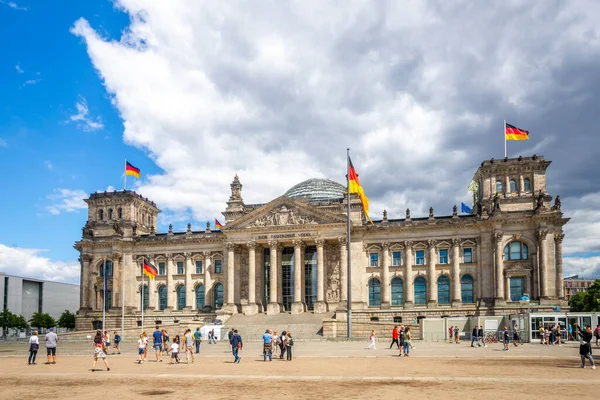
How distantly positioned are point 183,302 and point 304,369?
202ft

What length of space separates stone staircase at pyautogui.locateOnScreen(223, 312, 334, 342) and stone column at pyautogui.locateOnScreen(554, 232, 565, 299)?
2895 centimetres

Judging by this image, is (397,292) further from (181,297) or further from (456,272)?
(181,297)

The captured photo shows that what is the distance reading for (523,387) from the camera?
75.2 ft

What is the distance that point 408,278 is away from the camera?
3130 inches

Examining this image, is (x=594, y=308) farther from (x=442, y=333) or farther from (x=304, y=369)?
(x=304, y=369)

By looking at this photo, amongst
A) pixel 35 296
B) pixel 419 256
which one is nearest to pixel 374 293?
pixel 419 256

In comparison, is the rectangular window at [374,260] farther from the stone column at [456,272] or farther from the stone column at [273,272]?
the stone column at [273,272]

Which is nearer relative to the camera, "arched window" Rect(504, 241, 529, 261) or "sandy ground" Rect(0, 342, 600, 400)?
"sandy ground" Rect(0, 342, 600, 400)

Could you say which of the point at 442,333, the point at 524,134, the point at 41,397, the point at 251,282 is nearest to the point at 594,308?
the point at 524,134

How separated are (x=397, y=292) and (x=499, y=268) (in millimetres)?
14154

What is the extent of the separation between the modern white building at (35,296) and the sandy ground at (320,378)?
112315 millimetres

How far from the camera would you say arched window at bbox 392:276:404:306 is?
80375 millimetres

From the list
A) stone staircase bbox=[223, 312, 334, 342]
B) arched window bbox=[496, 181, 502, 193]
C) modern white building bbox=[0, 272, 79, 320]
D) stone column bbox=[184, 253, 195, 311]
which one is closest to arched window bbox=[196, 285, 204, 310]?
stone column bbox=[184, 253, 195, 311]

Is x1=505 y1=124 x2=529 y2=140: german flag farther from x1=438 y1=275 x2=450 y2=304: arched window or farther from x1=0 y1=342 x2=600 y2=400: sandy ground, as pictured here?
x1=0 y1=342 x2=600 y2=400: sandy ground
